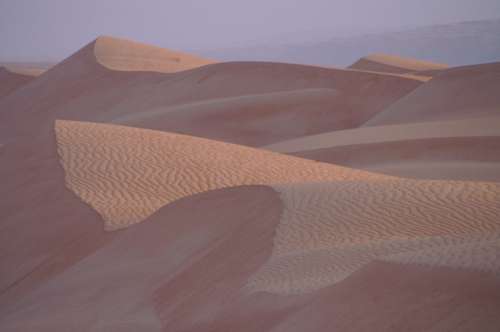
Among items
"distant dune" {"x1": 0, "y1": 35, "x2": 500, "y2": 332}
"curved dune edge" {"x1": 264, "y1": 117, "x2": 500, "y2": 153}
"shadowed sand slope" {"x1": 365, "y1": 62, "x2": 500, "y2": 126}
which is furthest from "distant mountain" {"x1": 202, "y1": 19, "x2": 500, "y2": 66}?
"distant dune" {"x1": 0, "y1": 35, "x2": 500, "y2": 332}

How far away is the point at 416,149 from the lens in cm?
1608

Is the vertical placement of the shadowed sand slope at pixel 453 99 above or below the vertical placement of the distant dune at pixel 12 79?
above

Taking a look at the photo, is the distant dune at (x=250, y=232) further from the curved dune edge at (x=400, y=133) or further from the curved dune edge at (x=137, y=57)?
the curved dune edge at (x=137, y=57)

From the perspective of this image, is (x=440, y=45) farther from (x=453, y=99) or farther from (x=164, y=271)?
(x=164, y=271)

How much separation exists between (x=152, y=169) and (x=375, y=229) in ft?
16.0

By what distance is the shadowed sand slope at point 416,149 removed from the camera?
14562mm

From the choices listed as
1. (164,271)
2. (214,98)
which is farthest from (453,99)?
(164,271)


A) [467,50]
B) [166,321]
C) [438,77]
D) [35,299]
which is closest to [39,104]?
[438,77]

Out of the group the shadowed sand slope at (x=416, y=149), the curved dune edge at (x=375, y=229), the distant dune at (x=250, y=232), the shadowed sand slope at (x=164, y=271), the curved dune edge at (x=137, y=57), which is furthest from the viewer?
the curved dune edge at (x=137, y=57)

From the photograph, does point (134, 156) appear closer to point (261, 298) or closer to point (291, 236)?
point (291, 236)

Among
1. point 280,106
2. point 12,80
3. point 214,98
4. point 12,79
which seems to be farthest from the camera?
point 12,79

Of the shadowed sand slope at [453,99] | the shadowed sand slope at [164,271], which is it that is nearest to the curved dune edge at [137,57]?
the shadowed sand slope at [453,99]

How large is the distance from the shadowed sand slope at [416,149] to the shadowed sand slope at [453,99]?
9.75 feet

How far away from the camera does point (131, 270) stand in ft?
25.4
